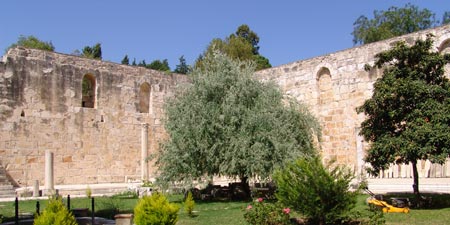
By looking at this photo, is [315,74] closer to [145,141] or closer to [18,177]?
[145,141]

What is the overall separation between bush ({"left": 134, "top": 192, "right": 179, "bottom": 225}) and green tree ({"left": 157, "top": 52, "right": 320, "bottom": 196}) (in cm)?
595

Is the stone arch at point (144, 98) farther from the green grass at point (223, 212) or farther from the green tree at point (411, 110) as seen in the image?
the green tree at point (411, 110)

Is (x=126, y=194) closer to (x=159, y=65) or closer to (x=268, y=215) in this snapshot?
(x=268, y=215)

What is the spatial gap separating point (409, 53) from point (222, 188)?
7191 mm

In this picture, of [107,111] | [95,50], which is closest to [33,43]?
[95,50]

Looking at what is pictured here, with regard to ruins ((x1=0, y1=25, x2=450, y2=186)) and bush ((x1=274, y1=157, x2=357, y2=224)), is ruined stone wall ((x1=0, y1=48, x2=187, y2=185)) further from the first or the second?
bush ((x1=274, y1=157, x2=357, y2=224))

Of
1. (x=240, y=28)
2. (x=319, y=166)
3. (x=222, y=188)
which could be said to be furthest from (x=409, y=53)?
(x=240, y=28)

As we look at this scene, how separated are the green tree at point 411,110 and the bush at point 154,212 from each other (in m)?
6.46

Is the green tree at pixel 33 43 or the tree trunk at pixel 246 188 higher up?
the green tree at pixel 33 43

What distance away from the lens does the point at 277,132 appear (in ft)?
49.8

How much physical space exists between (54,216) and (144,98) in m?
16.8

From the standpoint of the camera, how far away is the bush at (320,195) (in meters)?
9.06

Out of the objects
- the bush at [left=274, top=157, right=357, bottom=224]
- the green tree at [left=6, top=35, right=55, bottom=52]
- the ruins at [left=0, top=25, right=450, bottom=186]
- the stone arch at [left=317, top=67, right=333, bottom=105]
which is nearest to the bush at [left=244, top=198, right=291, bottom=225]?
the bush at [left=274, top=157, right=357, bottom=224]

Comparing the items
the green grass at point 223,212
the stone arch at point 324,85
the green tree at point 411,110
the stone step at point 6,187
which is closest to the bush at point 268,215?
the green grass at point 223,212
